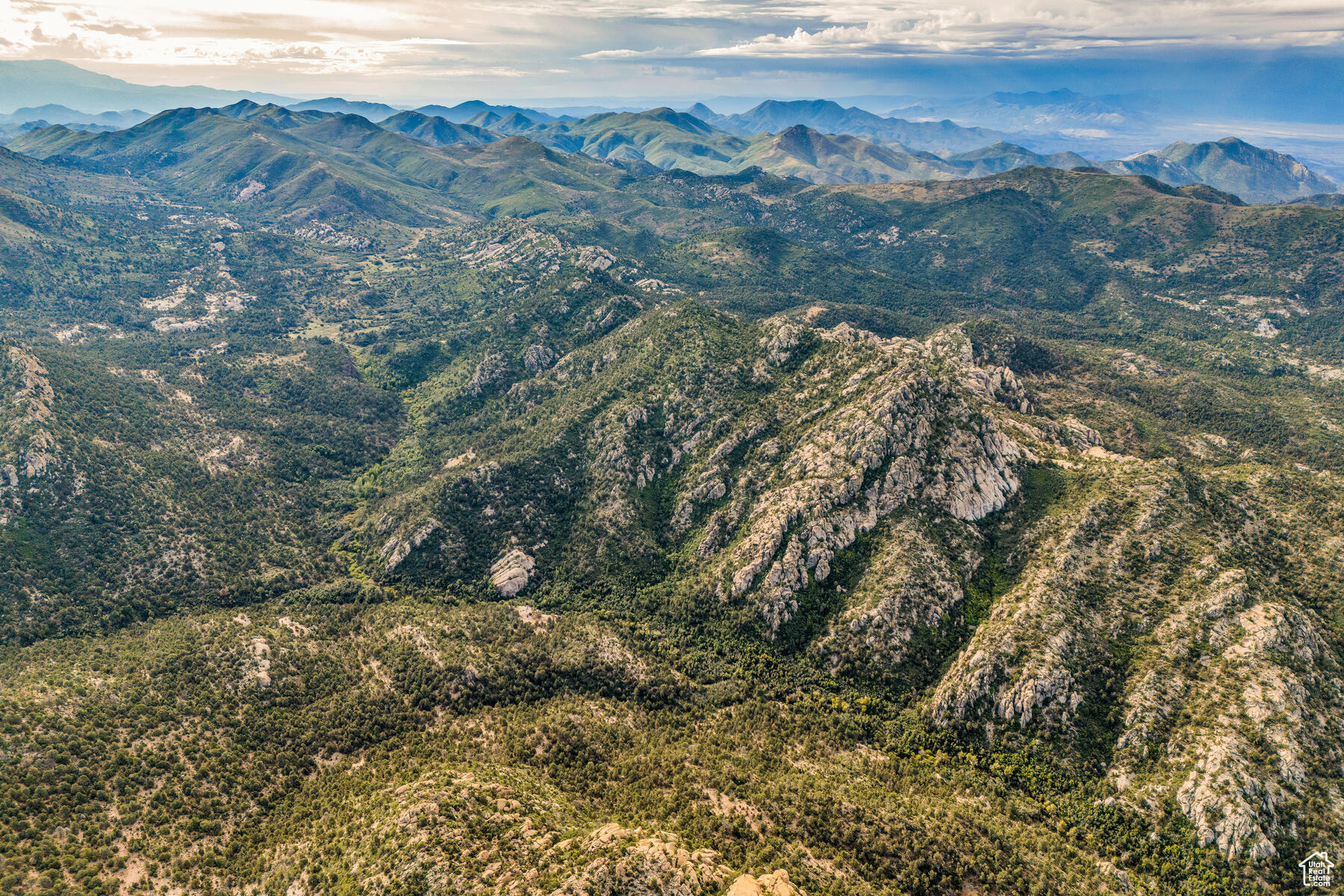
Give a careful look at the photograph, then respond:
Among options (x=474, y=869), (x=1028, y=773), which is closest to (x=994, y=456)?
(x=1028, y=773)

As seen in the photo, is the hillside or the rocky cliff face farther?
the rocky cliff face

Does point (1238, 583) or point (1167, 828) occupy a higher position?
point (1238, 583)

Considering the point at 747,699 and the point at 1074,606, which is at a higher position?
the point at 1074,606

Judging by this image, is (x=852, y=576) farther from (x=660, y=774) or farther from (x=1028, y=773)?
(x=660, y=774)

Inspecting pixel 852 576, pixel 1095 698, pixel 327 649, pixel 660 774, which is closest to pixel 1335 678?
pixel 1095 698

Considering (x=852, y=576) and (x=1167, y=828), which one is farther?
(x=852, y=576)

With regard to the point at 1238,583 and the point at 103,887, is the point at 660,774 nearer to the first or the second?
the point at 103,887

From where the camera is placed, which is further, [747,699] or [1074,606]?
[747,699]

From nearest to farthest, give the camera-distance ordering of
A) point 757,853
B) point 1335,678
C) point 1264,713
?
point 757,853, point 1264,713, point 1335,678

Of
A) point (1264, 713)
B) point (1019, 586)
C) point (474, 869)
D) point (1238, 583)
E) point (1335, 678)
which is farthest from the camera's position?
point (1019, 586)

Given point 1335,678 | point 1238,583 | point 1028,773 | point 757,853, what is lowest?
point 1028,773

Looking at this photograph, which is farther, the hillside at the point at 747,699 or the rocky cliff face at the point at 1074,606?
the rocky cliff face at the point at 1074,606
